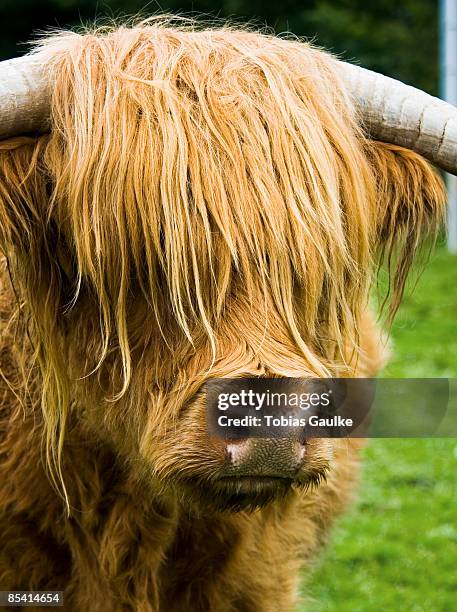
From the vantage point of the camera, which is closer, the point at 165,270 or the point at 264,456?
the point at 264,456

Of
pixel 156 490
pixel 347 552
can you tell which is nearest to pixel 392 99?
pixel 156 490

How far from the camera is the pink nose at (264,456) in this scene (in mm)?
2012

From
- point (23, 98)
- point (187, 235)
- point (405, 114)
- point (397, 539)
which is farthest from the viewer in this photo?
point (397, 539)

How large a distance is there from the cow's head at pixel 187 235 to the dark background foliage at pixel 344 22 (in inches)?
738

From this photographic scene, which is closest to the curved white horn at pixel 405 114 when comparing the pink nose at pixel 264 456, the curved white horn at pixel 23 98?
the curved white horn at pixel 23 98

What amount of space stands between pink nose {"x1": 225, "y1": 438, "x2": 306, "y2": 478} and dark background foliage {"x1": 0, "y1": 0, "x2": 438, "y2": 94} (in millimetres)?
19318

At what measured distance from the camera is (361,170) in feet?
8.10

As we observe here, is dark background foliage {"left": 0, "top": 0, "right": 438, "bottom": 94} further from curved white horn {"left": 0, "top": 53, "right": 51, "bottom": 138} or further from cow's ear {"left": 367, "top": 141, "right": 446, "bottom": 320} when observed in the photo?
curved white horn {"left": 0, "top": 53, "right": 51, "bottom": 138}

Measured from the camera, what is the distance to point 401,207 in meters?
2.69

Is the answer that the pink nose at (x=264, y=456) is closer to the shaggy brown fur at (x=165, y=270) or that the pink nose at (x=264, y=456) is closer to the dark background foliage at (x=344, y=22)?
the shaggy brown fur at (x=165, y=270)

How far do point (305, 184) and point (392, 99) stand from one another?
0.45 metres

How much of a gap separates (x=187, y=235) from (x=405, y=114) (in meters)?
0.74

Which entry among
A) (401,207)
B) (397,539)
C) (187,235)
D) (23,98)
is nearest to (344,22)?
(397,539)

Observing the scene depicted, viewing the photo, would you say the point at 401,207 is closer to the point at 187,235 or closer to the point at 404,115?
the point at 404,115
